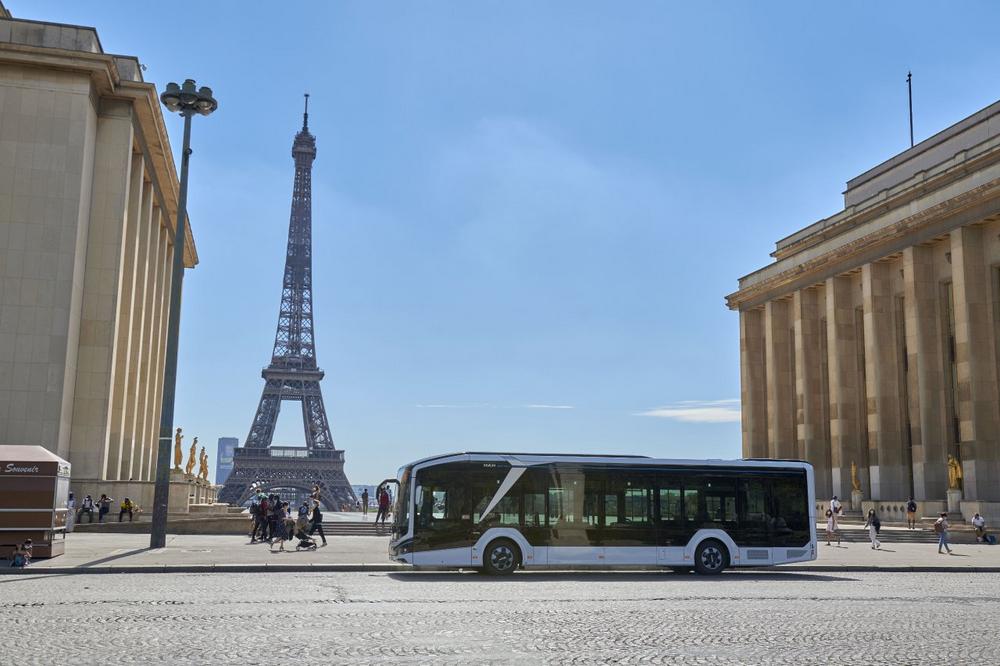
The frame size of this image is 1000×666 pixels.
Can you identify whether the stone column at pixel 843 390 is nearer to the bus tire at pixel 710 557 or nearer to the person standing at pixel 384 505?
the person standing at pixel 384 505

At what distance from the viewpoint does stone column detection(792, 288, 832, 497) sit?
6050 cm

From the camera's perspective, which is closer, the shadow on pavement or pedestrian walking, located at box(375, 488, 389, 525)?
the shadow on pavement

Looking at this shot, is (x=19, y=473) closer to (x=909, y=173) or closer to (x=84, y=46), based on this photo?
(x=84, y=46)

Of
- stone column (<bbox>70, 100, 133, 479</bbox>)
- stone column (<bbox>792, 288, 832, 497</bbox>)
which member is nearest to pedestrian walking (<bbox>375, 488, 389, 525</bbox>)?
stone column (<bbox>70, 100, 133, 479</bbox>)

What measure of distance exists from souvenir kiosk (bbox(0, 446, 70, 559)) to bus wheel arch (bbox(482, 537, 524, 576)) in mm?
9874

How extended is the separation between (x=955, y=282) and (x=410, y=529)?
122 feet

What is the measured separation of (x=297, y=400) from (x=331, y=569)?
95.9m

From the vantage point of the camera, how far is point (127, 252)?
152 ft

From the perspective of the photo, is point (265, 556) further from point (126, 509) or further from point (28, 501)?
point (126, 509)

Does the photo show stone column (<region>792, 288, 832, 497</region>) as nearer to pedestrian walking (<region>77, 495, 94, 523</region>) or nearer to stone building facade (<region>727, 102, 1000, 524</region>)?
stone building facade (<region>727, 102, 1000, 524</region>)

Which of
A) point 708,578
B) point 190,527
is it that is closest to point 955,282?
point 708,578

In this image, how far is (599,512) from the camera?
21547 mm

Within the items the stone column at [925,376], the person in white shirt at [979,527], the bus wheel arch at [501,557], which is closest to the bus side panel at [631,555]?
the bus wheel arch at [501,557]

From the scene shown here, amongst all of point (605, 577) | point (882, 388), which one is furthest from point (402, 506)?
point (882, 388)
